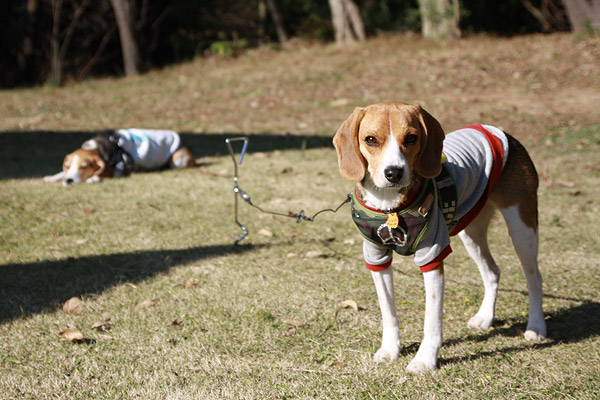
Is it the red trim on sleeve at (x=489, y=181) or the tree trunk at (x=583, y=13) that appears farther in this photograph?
the tree trunk at (x=583, y=13)

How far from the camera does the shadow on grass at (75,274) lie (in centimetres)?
451

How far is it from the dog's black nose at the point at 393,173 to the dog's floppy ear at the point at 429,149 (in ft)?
0.65

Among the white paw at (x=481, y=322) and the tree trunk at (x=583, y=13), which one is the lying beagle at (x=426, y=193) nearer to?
the white paw at (x=481, y=322)

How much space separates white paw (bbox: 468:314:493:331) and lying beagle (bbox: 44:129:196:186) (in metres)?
6.04

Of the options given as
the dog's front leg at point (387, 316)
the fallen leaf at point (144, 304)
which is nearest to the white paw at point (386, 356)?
the dog's front leg at point (387, 316)

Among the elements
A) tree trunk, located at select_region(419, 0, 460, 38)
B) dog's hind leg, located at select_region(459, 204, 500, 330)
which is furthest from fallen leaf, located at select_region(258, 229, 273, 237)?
tree trunk, located at select_region(419, 0, 460, 38)

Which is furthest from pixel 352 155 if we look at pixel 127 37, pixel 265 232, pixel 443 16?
Result: pixel 127 37

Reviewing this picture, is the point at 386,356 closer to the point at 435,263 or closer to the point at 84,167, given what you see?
the point at 435,263

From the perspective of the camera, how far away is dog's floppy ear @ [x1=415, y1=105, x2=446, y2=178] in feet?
10.4

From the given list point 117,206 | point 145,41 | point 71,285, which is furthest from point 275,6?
point 71,285

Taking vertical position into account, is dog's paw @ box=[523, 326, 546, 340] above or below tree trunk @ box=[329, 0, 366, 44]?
below

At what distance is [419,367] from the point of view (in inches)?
135

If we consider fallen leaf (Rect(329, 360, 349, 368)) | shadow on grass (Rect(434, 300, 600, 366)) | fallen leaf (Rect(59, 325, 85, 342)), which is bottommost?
shadow on grass (Rect(434, 300, 600, 366))

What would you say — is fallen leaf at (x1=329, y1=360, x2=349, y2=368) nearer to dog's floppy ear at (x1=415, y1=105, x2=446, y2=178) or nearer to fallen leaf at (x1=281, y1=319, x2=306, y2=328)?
fallen leaf at (x1=281, y1=319, x2=306, y2=328)
